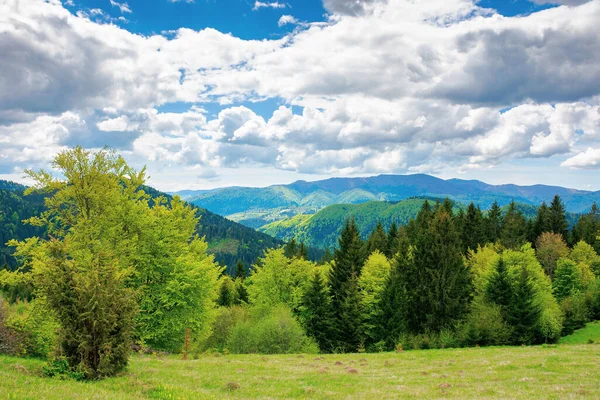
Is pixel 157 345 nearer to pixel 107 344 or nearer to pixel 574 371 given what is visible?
pixel 107 344

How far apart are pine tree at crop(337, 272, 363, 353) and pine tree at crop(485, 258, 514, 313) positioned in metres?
17.9

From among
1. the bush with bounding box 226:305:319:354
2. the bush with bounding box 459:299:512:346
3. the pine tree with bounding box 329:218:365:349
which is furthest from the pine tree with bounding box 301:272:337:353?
the bush with bounding box 459:299:512:346

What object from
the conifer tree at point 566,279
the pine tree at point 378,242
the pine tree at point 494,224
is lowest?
the conifer tree at point 566,279

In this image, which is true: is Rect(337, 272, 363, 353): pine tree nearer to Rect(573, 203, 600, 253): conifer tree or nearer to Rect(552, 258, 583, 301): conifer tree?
Rect(552, 258, 583, 301): conifer tree

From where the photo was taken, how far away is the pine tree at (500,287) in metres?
50.6

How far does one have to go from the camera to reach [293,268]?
5894 centimetres

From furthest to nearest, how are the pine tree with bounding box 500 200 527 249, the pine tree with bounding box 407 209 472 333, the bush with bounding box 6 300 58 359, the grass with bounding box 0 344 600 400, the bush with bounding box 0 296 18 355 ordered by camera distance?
1. the pine tree with bounding box 500 200 527 249
2. the pine tree with bounding box 407 209 472 333
3. the bush with bounding box 6 300 58 359
4. the bush with bounding box 0 296 18 355
5. the grass with bounding box 0 344 600 400

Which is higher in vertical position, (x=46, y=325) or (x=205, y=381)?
(x=46, y=325)

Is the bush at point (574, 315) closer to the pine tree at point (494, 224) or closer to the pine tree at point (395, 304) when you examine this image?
the pine tree at point (395, 304)

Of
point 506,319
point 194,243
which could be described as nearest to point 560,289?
point 506,319

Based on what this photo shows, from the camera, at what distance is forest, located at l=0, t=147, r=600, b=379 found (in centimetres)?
1827

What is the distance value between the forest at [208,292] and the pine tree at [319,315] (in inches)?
6.2

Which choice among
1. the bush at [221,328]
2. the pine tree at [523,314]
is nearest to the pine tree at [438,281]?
the pine tree at [523,314]

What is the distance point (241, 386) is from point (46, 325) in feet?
49.8
